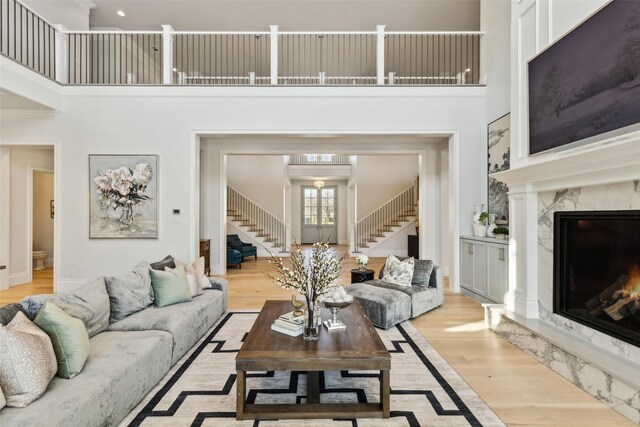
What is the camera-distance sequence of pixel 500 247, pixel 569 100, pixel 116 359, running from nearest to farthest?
pixel 116 359 < pixel 569 100 < pixel 500 247

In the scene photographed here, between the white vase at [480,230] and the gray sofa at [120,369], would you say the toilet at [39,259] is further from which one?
the white vase at [480,230]

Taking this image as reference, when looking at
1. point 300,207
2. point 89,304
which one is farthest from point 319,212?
point 89,304

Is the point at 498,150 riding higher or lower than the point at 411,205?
higher

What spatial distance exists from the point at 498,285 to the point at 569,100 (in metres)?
2.49

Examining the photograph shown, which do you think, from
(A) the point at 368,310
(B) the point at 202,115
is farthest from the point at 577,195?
(B) the point at 202,115

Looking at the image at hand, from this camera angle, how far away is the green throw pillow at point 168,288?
11.0 ft

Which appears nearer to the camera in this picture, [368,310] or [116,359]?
[116,359]

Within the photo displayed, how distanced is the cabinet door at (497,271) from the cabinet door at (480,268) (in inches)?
3.7

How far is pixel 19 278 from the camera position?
19.6 feet

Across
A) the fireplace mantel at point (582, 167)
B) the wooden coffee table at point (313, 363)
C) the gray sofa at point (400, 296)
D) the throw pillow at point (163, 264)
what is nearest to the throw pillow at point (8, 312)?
the wooden coffee table at point (313, 363)

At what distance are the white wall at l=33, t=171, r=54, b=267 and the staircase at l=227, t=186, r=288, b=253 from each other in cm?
450

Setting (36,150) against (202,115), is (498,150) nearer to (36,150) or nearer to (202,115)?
(202,115)

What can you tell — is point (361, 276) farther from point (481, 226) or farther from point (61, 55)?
point (61, 55)

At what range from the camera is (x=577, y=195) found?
2.90 meters
